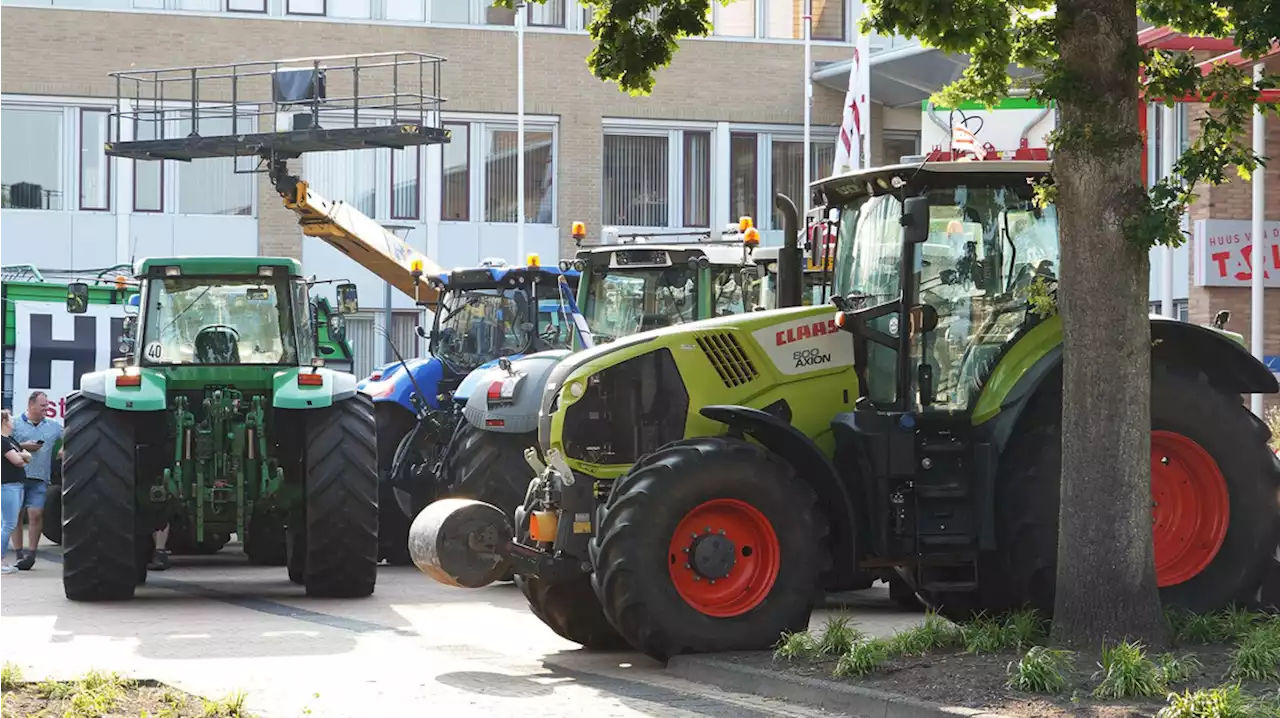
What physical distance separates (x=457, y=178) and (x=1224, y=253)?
14.3 m

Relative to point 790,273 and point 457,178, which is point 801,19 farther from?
point 790,273

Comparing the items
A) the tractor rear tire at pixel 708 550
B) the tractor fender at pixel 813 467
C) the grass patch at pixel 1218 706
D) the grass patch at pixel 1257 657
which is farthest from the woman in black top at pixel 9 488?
the grass patch at pixel 1218 706

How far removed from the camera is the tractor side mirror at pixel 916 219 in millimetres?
11398

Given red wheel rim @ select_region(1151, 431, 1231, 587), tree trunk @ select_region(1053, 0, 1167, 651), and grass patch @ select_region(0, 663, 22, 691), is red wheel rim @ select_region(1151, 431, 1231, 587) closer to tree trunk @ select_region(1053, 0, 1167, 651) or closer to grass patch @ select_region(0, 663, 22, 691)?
tree trunk @ select_region(1053, 0, 1167, 651)

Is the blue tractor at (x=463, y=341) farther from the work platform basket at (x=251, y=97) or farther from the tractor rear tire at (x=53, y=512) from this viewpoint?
the work platform basket at (x=251, y=97)

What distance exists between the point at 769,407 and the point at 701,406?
0.41 meters

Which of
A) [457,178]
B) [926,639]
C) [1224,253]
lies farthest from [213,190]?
[926,639]

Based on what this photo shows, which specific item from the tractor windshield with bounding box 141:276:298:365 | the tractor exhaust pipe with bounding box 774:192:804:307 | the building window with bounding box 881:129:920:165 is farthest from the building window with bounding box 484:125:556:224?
the tractor exhaust pipe with bounding box 774:192:804:307

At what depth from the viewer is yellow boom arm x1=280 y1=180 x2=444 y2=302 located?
898 inches

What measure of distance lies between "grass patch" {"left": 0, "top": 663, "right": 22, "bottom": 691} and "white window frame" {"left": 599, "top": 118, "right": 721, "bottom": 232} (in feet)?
89.4

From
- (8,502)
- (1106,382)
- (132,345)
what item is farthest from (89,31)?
(1106,382)

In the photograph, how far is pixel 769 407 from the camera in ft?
39.3

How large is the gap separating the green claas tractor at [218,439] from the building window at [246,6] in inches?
778

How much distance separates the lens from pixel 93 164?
117 feet
